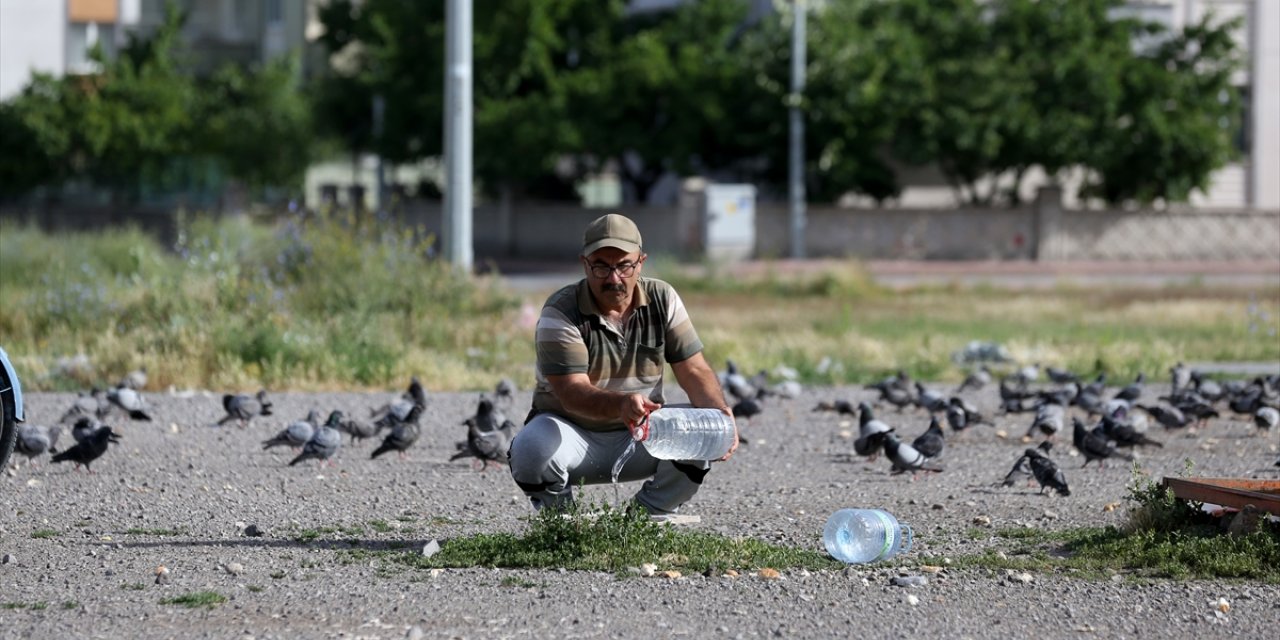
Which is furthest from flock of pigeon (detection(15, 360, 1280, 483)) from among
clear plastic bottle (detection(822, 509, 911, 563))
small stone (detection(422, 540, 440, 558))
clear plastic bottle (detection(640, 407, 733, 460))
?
clear plastic bottle (detection(640, 407, 733, 460))

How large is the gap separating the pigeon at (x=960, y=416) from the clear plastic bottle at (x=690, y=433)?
4.78 m

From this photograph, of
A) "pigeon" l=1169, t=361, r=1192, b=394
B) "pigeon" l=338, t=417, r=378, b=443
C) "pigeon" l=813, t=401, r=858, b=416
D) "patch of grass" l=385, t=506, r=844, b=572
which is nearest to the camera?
"patch of grass" l=385, t=506, r=844, b=572

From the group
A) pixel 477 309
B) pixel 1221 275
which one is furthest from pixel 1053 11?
pixel 477 309

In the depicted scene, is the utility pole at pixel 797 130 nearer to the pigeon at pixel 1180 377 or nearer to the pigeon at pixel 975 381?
the pigeon at pixel 975 381

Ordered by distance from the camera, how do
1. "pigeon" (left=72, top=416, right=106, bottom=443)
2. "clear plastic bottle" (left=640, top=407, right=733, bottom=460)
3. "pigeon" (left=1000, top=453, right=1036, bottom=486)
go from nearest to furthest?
"clear plastic bottle" (left=640, top=407, right=733, bottom=460) < "pigeon" (left=1000, top=453, right=1036, bottom=486) < "pigeon" (left=72, top=416, right=106, bottom=443)

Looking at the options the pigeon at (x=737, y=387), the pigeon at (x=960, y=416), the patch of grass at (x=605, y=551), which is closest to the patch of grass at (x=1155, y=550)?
the patch of grass at (x=605, y=551)

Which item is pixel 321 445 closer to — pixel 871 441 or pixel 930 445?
pixel 871 441

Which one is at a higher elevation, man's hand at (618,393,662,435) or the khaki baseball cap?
the khaki baseball cap

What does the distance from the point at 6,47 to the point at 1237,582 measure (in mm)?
46824

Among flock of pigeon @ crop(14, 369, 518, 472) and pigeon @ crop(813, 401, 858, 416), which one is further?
pigeon @ crop(813, 401, 858, 416)

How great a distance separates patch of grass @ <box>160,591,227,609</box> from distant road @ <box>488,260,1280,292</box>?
22.0 m

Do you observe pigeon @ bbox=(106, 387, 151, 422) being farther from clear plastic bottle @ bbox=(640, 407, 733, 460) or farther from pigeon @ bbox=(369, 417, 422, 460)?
clear plastic bottle @ bbox=(640, 407, 733, 460)

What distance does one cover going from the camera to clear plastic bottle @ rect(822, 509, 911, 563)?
7258 mm

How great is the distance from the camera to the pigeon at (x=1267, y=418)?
37.8ft
